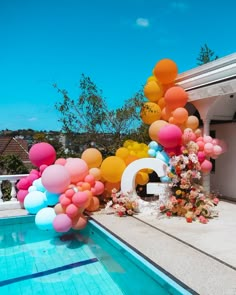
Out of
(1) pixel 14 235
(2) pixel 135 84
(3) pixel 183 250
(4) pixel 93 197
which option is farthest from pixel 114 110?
(3) pixel 183 250

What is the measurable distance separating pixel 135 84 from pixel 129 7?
5605mm

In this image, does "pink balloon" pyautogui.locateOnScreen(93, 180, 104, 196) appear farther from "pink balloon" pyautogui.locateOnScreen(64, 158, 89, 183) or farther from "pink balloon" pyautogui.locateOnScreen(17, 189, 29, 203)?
"pink balloon" pyautogui.locateOnScreen(17, 189, 29, 203)

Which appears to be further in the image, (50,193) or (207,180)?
(207,180)

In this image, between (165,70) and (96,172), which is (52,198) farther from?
(165,70)

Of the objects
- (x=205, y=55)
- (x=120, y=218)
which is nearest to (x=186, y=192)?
(x=120, y=218)

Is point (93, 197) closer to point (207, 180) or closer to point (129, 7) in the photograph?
point (207, 180)

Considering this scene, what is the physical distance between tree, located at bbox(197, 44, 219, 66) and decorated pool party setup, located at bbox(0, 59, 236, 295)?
14.7m

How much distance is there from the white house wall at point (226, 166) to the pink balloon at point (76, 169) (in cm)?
490

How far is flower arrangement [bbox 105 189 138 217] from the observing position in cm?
783

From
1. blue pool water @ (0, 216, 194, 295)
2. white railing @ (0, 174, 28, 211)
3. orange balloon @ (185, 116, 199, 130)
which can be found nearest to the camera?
blue pool water @ (0, 216, 194, 295)

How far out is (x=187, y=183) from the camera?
7492mm

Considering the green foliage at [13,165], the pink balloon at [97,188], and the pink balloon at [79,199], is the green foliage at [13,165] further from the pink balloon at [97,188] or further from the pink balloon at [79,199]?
the pink balloon at [79,199]

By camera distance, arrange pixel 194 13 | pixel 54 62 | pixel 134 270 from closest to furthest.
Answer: pixel 134 270 → pixel 194 13 → pixel 54 62

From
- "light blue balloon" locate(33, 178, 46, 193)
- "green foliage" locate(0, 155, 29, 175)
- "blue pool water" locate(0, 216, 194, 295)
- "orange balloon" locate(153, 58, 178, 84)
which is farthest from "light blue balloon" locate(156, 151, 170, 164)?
"green foliage" locate(0, 155, 29, 175)
